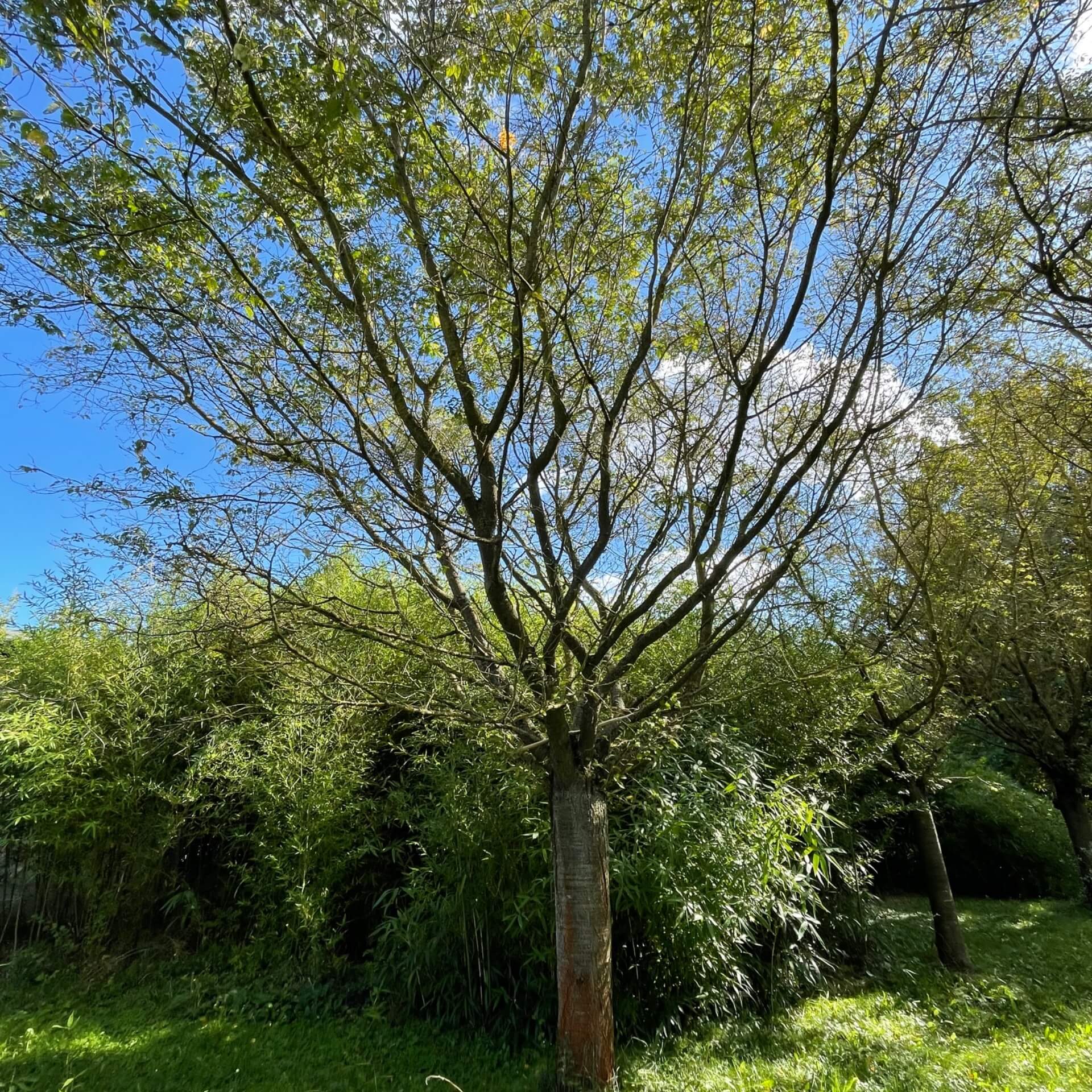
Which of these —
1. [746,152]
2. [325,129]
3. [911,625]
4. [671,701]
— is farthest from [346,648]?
[911,625]

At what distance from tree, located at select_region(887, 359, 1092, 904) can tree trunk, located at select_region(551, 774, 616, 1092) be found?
2.46m

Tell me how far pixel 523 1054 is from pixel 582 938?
1.11m

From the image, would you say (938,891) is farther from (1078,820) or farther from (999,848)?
(999,848)

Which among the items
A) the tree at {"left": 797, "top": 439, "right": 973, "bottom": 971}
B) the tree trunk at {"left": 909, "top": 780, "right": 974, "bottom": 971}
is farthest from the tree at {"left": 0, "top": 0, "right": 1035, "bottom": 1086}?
the tree trunk at {"left": 909, "top": 780, "right": 974, "bottom": 971}

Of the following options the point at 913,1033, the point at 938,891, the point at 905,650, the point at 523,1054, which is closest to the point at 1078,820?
the point at 938,891

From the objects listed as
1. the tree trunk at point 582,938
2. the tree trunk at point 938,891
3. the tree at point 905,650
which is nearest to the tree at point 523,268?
the tree trunk at point 582,938

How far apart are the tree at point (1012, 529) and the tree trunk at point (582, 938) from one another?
2.46 m

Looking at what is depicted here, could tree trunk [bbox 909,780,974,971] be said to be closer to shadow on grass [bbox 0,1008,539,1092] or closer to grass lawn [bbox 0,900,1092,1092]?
grass lawn [bbox 0,900,1092,1092]

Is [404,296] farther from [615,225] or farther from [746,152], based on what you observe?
[746,152]

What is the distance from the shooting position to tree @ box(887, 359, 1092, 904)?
12.2ft

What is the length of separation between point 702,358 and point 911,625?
237 cm

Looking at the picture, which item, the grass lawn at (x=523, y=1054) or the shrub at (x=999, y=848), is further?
the shrub at (x=999, y=848)

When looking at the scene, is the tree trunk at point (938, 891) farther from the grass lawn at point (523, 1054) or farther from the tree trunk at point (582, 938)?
the tree trunk at point (582, 938)

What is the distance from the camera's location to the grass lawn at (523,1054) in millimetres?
2490
